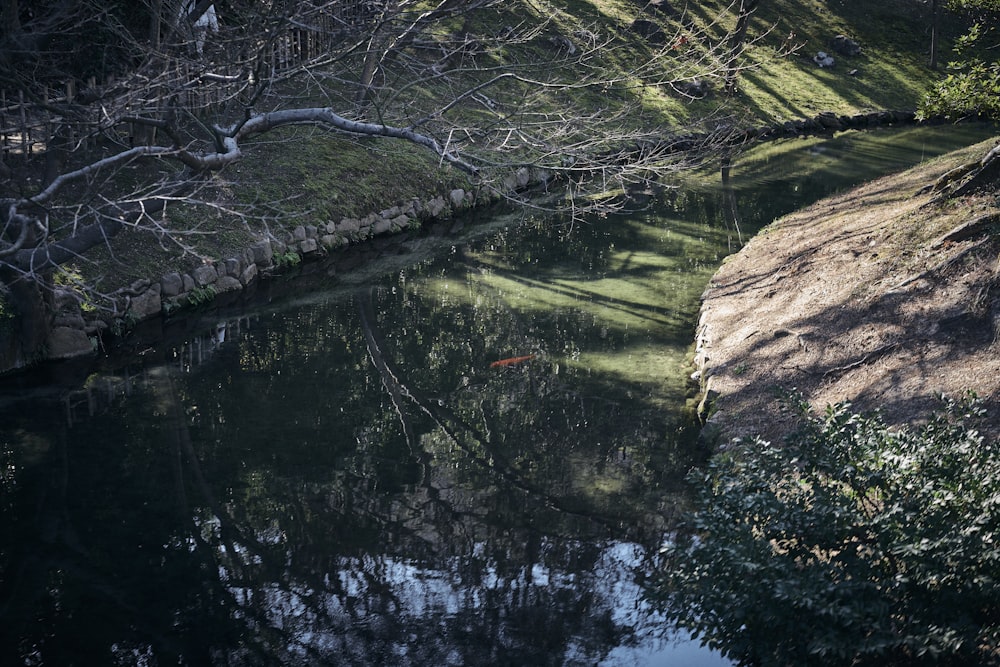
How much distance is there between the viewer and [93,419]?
9422mm

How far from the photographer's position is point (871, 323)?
899 cm

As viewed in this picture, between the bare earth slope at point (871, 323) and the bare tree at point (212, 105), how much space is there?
2075 millimetres

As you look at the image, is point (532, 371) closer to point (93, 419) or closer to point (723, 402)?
point (723, 402)

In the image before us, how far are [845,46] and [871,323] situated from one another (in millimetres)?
27661

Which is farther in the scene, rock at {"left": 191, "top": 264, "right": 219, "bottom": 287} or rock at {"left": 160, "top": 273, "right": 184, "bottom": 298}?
rock at {"left": 191, "top": 264, "right": 219, "bottom": 287}

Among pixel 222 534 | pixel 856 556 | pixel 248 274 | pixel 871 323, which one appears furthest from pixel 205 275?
pixel 856 556

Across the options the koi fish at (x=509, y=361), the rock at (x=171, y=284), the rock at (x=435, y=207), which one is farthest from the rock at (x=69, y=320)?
the rock at (x=435, y=207)

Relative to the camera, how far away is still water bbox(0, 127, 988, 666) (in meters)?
6.23

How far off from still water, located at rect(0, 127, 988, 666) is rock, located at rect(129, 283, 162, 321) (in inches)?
27.8

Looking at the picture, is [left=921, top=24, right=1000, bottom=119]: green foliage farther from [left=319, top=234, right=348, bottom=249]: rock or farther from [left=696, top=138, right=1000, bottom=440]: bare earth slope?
[left=319, top=234, right=348, bottom=249]: rock

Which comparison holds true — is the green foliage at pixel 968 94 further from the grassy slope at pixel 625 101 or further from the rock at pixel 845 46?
the rock at pixel 845 46

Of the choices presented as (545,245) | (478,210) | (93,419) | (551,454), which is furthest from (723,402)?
(478,210)

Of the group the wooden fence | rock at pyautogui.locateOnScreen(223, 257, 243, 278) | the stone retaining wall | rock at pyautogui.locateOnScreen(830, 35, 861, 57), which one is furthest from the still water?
rock at pyautogui.locateOnScreen(830, 35, 861, 57)

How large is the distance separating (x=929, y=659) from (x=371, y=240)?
495 inches
